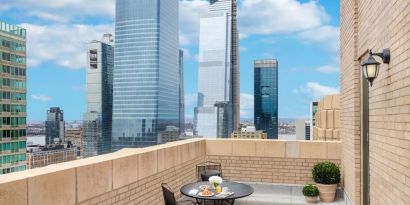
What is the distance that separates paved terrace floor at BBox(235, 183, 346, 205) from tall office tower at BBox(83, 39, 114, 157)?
577ft

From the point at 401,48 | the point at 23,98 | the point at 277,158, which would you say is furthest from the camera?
the point at 23,98

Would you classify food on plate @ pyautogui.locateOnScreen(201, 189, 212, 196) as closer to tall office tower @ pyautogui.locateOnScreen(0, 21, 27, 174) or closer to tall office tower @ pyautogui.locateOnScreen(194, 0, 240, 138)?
tall office tower @ pyautogui.locateOnScreen(0, 21, 27, 174)

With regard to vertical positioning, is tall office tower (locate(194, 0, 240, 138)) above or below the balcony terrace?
above

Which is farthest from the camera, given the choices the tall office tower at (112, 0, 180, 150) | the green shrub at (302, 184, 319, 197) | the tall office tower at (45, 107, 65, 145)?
the tall office tower at (45, 107, 65, 145)

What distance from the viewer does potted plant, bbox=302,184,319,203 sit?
749cm

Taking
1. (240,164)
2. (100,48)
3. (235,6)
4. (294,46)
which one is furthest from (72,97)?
(240,164)

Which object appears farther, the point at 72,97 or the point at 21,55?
the point at 72,97

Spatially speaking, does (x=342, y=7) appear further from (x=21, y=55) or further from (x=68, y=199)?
(x=21, y=55)

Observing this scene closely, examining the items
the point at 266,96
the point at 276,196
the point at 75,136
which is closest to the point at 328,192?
the point at 276,196

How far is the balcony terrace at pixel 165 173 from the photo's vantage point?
3607mm

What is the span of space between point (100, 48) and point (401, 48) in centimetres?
18867

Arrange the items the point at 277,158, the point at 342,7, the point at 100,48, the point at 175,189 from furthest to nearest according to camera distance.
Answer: the point at 100,48
the point at 277,158
the point at 342,7
the point at 175,189

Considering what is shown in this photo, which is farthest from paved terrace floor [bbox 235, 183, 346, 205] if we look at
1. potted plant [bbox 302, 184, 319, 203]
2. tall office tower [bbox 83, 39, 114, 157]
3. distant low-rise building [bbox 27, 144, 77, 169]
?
tall office tower [bbox 83, 39, 114, 157]

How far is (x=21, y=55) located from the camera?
3191 inches
